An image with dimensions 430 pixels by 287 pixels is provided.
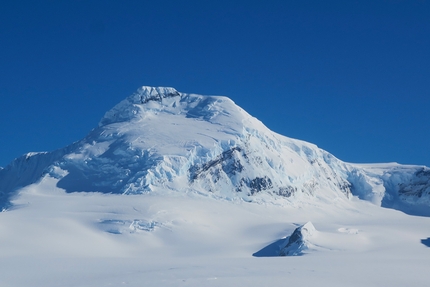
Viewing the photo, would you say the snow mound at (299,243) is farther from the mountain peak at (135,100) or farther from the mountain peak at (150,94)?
the mountain peak at (150,94)

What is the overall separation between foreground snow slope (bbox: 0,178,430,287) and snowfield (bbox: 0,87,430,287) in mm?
145

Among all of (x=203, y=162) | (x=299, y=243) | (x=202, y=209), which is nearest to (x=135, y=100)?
(x=203, y=162)

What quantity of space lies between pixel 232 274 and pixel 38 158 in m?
81.4

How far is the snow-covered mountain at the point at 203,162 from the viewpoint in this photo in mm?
67938

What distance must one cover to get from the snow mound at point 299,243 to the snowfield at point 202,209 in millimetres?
144

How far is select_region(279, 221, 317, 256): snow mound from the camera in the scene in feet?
143

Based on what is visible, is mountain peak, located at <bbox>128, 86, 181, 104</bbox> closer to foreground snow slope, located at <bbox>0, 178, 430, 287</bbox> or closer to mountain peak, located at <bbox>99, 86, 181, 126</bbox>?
mountain peak, located at <bbox>99, 86, 181, 126</bbox>

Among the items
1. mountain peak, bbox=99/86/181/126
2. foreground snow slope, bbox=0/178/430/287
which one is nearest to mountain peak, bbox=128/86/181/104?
mountain peak, bbox=99/86/181/126

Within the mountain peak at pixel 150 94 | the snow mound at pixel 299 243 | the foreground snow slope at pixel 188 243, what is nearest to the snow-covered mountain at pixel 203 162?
the mountain peak at pixel 150 94

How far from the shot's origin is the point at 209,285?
19.7m

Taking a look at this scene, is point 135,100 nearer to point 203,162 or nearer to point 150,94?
point 150,94

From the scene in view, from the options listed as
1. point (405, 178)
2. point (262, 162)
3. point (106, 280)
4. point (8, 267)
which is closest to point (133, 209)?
point (262, 162)

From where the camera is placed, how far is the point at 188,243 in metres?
49.2

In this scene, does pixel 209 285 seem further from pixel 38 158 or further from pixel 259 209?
pixel 38 158
